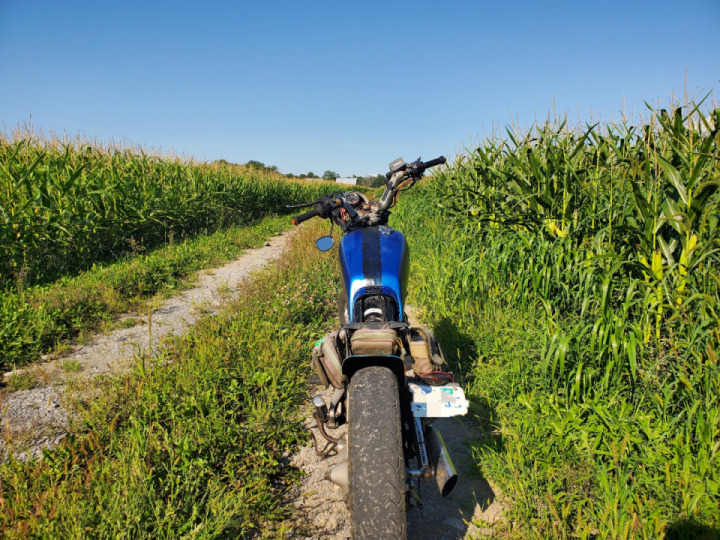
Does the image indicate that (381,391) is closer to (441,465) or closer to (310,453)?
(441,465)

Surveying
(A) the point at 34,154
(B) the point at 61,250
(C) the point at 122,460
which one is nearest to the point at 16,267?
(B) the point at 61,250

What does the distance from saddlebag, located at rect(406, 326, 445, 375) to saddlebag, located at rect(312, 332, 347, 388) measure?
41 cm

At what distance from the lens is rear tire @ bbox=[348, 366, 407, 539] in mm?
1480

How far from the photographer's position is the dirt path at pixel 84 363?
2564 mm

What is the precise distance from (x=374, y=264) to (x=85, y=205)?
22.7 ft

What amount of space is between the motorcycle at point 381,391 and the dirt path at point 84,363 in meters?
1.75

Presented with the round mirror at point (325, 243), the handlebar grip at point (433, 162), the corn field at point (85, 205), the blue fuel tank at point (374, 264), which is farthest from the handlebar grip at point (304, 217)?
the corn field at point (85, 205)

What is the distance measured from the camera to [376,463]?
1.55 metres

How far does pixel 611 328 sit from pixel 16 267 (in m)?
7.27

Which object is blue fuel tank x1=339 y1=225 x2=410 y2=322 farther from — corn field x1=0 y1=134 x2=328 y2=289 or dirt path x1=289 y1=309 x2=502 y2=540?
corn field x1=0 y1=134 x2=328 y2=289

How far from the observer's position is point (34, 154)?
7590 millimetres

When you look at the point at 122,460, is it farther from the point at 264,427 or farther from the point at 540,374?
the point at 540,374

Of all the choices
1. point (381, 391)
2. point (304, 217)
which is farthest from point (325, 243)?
point (381, 391)

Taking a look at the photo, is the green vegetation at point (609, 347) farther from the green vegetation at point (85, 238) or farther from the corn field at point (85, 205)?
the corn field at point (85, 205)
